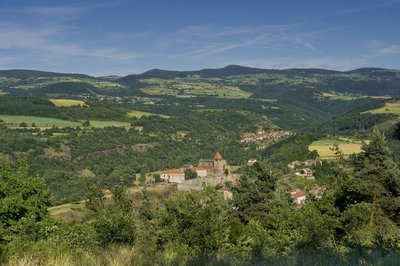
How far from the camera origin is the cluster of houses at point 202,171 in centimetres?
9681

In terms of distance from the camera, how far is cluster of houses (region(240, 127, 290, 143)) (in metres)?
155

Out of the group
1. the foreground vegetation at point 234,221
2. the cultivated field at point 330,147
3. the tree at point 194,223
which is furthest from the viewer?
the cultivated field at point 330,147

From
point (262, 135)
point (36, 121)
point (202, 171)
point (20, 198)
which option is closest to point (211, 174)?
point (202, 171)

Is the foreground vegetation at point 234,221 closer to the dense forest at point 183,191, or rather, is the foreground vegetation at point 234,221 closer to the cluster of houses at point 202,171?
the dense forest at point 183,191

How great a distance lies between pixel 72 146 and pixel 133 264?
111 meters

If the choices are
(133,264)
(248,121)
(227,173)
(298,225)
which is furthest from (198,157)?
(133,264)

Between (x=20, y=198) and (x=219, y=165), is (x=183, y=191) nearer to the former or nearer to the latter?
(x=20, y=198)

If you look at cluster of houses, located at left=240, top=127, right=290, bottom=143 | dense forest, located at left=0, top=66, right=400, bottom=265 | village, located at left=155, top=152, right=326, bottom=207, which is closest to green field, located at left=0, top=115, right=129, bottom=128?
dense forest, located at left=0, top=66, right=400, bottom=265

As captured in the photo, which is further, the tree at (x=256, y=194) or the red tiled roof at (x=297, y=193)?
the red tiled roof at (x=297, y=193)

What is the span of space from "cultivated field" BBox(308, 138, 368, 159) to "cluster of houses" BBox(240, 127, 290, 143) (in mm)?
41765

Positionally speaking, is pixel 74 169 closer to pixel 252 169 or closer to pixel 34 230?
pixel 252 169

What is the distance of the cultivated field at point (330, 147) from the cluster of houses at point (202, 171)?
2217cm

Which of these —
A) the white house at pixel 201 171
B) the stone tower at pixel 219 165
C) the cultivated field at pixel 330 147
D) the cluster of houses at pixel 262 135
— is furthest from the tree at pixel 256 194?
the cluster of houses at pixel 262 135

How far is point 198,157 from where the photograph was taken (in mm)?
126375
